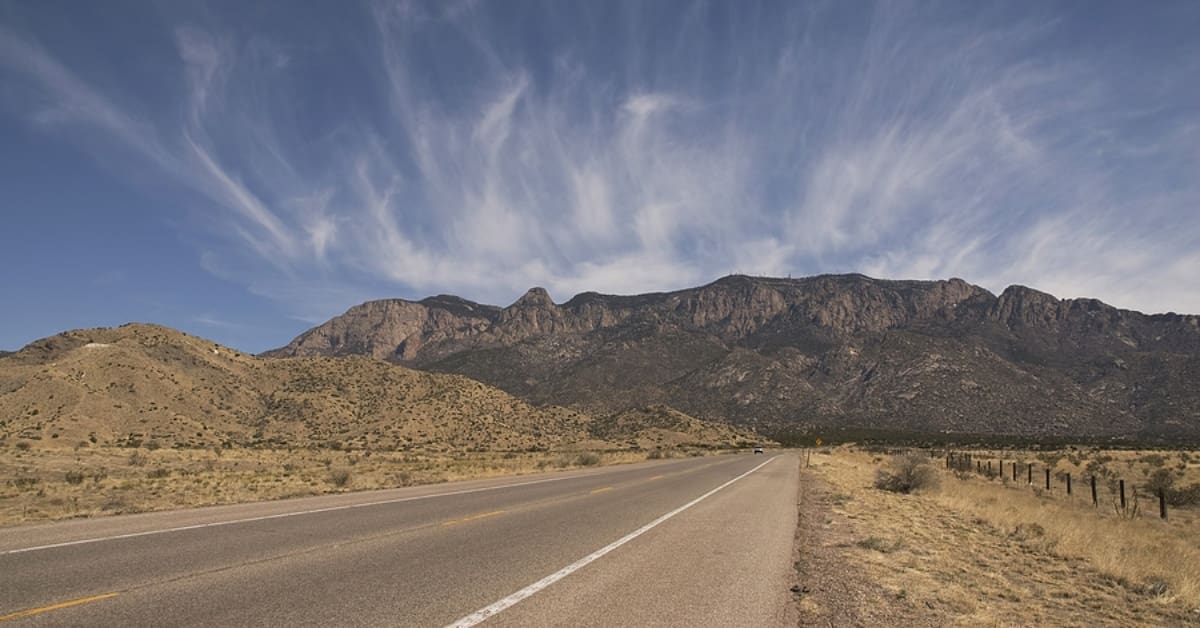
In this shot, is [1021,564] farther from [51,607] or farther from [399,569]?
[51,607]

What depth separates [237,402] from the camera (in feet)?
235

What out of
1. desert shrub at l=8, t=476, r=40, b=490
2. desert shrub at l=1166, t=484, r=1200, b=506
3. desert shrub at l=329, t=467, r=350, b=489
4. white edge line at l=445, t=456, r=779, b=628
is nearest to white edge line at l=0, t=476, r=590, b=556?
desert shrub at l=329, t=467, r=350, b=489

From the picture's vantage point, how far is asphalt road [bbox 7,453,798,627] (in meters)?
6.11

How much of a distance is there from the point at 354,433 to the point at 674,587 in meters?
67.9

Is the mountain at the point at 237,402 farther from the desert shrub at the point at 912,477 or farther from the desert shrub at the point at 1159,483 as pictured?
the desert shrub at the point at 1159,483

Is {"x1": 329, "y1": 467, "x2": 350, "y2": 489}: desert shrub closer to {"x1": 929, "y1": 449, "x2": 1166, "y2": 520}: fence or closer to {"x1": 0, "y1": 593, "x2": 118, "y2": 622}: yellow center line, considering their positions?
{"x1": 0, "y1": 593, "x2": 118, "y2": 622}: yellow center line

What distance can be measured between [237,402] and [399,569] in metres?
74.1

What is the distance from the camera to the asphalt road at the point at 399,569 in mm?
6105

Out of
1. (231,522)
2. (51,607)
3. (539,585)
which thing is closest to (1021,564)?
(539,585)

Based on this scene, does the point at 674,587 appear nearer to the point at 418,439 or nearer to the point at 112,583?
the point at 112,583

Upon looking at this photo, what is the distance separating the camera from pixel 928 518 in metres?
17.9

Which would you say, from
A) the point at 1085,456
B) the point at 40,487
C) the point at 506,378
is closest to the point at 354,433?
the point at 40,487

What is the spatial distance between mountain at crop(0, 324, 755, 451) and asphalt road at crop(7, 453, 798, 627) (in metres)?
46.4

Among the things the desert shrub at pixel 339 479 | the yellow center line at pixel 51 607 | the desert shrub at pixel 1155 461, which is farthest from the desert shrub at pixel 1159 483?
the yellow center line at pixel 51 607
